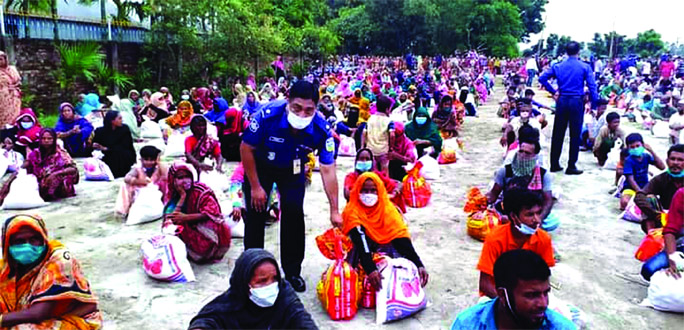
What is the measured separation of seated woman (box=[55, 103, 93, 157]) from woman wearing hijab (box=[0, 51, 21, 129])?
3.80 ft

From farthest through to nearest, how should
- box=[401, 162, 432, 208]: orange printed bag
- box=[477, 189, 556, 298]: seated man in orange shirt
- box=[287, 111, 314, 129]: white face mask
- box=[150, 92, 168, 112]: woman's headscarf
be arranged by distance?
box=[150, 92, 168, 112]: woman's headscarf, box=[401, 162, 432, 208]: orange printed bag, box=[287, 111, 314, 129]: white face mask, box=[477, 189, 556, 298]: seated man in orange shirt

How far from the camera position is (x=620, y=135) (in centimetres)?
849

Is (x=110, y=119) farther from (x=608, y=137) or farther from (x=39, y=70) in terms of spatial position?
(x=608, y=137)

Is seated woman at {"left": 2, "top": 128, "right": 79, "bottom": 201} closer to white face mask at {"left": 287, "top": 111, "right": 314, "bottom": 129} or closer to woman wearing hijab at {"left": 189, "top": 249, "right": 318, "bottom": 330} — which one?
white face mask at {"left": 287, "top": 111, "right": 314, "bottom": 129}

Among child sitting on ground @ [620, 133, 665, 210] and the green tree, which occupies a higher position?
the green tree

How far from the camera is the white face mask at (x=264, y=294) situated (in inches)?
99.7

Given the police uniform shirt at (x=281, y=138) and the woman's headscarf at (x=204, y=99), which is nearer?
the police uniform shirt at (x=281, y=138)

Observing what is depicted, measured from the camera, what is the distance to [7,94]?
30.2 ft

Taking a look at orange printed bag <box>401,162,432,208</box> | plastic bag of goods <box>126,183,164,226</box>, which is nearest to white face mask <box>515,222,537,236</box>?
orange printed bag <box>401,162,432,208</box>

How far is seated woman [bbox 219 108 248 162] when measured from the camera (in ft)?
29.7

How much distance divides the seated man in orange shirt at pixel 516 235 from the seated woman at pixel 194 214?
227 cm

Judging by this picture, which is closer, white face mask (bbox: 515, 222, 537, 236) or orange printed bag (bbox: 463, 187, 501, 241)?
white face mask (bbox: 515, 222, 537, 236)

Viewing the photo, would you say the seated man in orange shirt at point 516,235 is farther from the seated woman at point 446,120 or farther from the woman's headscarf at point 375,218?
the seated woman at point 446,120

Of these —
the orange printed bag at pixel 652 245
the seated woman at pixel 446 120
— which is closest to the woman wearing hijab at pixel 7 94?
the seated woman at pixel 446 120
